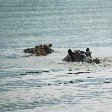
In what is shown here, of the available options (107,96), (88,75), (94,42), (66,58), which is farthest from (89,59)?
(94,42)

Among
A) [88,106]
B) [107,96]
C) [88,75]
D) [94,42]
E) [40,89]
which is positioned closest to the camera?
[88,106]

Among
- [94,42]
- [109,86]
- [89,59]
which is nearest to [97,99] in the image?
[109,86]

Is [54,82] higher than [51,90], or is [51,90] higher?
[54,82]

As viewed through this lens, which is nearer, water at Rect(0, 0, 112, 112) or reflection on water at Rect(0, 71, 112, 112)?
water at Rect(0, 0, 112, 112)

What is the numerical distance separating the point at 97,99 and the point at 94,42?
3416cm

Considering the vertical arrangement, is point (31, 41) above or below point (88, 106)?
above

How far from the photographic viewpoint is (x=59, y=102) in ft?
127

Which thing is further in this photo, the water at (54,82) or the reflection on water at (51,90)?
the reflection on water at (51,90)

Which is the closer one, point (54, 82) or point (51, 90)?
point (51, 90)

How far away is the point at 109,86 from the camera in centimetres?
4347

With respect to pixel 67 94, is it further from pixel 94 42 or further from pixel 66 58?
pixel 94 42

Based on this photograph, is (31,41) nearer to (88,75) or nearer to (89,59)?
(89,59)

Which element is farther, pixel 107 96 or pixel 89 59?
pixel 89 59

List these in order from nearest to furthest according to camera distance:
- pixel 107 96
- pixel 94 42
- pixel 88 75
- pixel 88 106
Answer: pixel 88 106
pixel 107 96
pixel 88 75
pixel 94 42
